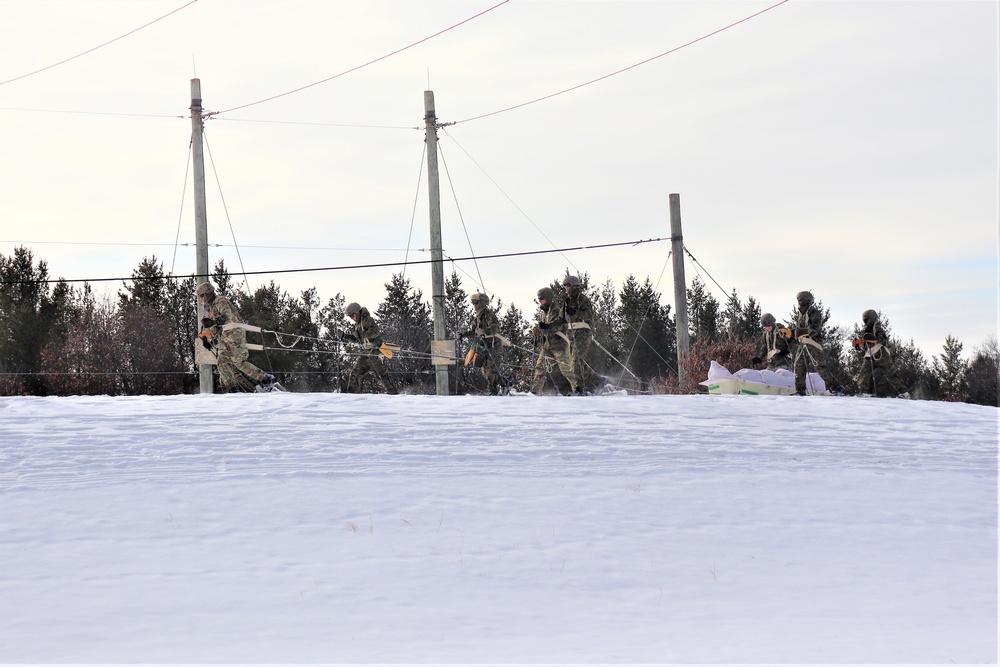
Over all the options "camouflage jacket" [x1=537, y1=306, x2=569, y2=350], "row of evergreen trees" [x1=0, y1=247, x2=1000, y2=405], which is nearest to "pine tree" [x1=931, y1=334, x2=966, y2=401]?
"row of evergreen trees" [x1=0, y1=247, x2=1000, y2=405]

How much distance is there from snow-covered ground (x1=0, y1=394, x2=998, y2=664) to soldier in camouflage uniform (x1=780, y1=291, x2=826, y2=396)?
4794 mm

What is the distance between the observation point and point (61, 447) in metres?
11.0

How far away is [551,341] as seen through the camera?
17.4 metres

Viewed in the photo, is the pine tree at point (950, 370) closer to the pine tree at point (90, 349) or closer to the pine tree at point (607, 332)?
the pine tree at point (607, 332)

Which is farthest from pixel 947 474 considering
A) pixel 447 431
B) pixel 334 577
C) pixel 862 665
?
pixel 334 577

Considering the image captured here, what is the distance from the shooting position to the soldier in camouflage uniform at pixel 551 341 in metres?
17.3

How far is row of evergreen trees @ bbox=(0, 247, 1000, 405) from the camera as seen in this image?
164ft

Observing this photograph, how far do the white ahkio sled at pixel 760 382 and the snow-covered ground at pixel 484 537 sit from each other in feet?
16.0

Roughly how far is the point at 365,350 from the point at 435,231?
7.25 m

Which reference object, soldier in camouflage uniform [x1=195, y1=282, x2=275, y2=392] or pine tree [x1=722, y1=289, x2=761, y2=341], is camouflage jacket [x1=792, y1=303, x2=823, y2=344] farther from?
pine tree [x1=722, y1=289, x2=761, y2=341]

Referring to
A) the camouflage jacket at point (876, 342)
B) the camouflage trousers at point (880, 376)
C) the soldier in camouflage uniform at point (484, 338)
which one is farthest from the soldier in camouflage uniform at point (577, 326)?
the camouflage trousers at point (880, 376)

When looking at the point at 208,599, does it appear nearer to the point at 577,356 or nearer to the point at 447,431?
the point at 447,431

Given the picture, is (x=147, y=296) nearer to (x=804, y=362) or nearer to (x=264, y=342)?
(x=264, y=342)

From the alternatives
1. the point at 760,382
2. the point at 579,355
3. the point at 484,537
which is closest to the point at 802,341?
the point at 760,382
